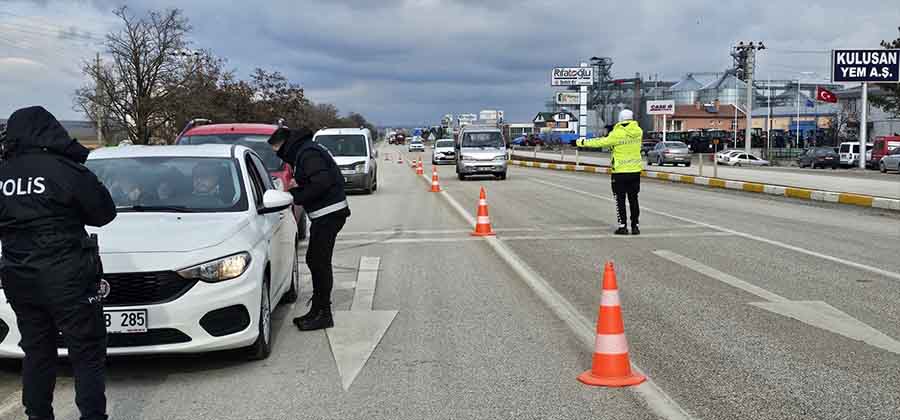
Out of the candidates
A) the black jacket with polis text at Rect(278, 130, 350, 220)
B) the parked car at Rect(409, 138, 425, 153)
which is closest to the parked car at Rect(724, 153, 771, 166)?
the parked car at Rect(409, 138, 425, 153)

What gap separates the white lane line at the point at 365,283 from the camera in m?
8.58

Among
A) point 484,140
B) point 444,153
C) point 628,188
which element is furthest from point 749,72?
point 628,188

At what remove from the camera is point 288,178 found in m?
13.8

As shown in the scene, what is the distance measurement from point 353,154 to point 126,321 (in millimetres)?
20673

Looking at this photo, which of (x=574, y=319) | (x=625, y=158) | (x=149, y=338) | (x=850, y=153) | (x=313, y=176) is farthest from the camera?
(x=850, y=153)

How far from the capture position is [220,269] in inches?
229

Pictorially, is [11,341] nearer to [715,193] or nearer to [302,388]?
[302,388]

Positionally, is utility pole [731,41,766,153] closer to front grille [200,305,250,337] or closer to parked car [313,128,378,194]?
parked car [313,128,378,194]

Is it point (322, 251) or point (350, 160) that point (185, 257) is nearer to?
point (322, 251)

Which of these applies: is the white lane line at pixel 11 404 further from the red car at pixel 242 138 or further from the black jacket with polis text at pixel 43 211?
the red car at pixel 242 138

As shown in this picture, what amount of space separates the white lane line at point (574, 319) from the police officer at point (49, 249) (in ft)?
10.1

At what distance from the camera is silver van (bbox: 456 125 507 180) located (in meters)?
32.3

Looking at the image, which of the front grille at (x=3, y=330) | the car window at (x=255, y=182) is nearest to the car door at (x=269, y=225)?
the car window at (x=255, y=182)

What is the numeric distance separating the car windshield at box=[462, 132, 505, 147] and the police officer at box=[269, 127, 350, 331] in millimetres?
26020
